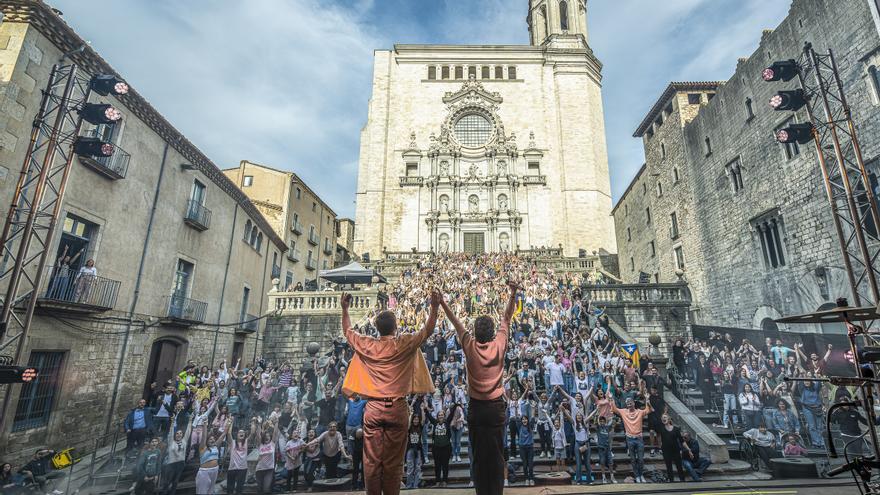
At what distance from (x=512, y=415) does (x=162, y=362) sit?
13259mm

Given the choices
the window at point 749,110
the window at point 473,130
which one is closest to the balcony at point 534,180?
the window at point 473,130

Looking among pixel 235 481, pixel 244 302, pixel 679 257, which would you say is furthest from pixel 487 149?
pixel 235 481

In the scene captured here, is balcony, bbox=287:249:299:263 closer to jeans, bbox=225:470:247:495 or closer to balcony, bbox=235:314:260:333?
balcony, bbox=235:314:260:333

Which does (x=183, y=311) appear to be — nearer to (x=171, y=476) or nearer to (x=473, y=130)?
(x=171, y=476)

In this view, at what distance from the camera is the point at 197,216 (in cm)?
1636

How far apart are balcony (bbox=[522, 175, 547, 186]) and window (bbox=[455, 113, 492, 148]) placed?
18.2 ft

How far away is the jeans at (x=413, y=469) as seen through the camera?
22.7 feet

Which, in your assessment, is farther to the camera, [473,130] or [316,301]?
[473,130]

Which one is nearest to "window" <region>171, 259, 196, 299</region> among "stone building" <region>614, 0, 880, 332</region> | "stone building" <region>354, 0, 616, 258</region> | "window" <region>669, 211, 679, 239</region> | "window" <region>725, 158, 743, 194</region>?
"stone building" <region>354, 0, 616, 258</region>

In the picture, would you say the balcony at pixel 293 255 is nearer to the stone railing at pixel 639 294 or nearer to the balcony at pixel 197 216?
the balcony at pixel 197 216

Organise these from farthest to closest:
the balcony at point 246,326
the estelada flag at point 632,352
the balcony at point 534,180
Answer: the balcony at point 534,180, the balcony at point 246,326, the estelada flag at point 632,352

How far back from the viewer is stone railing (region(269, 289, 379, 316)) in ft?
53.6

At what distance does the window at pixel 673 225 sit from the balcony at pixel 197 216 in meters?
25.0

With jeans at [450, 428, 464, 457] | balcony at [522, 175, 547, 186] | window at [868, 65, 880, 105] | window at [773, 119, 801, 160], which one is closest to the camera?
jeans at [450, 428, 464, 457]
